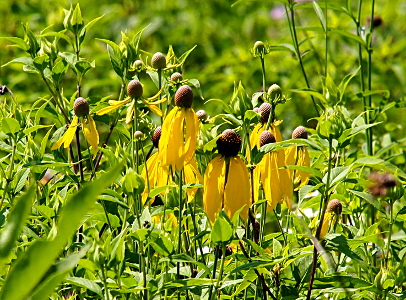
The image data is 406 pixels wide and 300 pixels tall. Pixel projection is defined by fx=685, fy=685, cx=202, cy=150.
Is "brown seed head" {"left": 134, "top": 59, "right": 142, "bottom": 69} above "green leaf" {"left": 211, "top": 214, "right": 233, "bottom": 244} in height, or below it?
above

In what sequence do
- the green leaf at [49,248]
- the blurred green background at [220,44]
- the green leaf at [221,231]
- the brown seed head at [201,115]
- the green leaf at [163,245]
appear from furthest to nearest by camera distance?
the blurred green background at [220,44] < the brown seed head at [201,115] < the green leaf at [163,245] < the green leaf at [221,231] < the green leaf at [49,248]

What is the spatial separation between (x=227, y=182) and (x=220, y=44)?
3.34 meters

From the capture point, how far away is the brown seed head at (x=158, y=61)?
143 centimetres

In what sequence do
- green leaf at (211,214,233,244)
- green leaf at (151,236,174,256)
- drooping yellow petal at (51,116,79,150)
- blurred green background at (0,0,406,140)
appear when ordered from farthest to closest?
blurred green background at (0,0,406,140) < drooping yellow petal at (51,116,79,150) < green leaf at (151,236,174,256) < green leaf at (211,214,233,244)

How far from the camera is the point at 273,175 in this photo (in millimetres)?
1341

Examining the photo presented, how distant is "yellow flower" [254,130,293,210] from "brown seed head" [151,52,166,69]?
0.27 m

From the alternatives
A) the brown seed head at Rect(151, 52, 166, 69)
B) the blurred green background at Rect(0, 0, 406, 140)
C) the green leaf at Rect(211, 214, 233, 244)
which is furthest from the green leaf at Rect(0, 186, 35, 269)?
the blurred green background at Rect(0, 0, 406, 140)

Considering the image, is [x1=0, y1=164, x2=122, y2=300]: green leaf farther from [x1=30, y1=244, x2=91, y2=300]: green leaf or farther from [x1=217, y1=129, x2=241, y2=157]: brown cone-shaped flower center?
[x1=217, y1=129, x2=241, y2=157]: brown cone-shaped flower center

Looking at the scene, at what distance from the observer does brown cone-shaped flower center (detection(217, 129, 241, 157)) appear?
124 cm

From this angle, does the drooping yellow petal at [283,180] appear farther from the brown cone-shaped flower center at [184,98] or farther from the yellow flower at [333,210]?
the brown cone-shaped flower center at [184,98]

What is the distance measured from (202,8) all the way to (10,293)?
170 inches

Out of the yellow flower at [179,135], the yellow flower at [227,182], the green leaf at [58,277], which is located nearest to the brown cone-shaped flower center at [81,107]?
the yellow flower at [179,135]

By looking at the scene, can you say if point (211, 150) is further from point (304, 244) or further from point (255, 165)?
point (304, 244)

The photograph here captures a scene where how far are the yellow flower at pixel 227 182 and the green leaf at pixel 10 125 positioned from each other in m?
0.40
